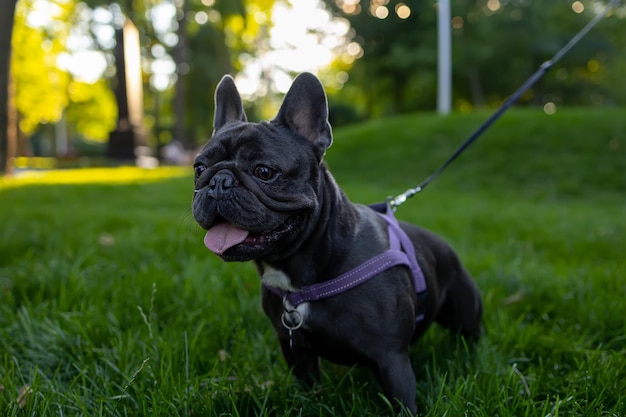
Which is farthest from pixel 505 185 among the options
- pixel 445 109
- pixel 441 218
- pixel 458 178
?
pixel 445 109

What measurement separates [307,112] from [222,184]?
528mm

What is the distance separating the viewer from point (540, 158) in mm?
11539

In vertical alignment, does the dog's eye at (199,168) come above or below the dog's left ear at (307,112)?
below

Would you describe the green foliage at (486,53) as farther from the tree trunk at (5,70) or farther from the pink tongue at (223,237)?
the pink tongue at (223,237)

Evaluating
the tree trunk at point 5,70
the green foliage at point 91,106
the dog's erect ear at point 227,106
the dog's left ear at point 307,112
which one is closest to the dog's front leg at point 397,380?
the dog's left ear at point 307,112

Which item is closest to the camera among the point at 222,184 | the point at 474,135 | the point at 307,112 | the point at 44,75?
the point at 222,184

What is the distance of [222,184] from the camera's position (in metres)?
2.08

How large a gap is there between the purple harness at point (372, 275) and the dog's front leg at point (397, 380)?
1.03ft

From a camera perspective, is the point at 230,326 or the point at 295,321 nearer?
the point at 295,321

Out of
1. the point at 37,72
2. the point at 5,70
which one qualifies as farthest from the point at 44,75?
the point at 5,70

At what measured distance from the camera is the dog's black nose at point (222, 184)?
2.06m

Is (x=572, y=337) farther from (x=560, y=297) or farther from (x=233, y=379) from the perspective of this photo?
(x=233, y=379)

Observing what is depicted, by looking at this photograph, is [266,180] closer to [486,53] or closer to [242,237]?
[242,237]

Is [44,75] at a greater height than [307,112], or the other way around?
[307,112]
